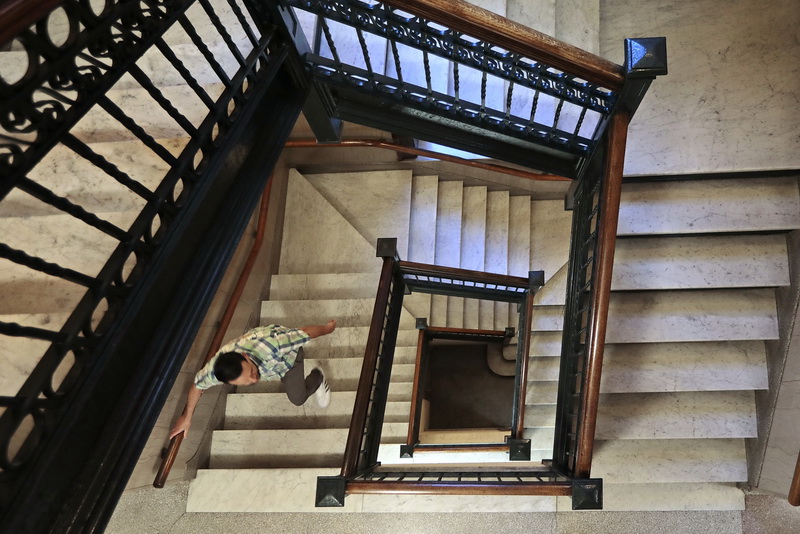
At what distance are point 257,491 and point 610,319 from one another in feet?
9.01

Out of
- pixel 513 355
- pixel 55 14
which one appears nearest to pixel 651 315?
pixel 55 14

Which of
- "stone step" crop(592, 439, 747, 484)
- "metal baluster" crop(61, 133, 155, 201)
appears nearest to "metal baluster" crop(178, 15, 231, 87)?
"metal baluster" crop(61, 133, 155, 201)

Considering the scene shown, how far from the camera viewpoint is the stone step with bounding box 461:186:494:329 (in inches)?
243

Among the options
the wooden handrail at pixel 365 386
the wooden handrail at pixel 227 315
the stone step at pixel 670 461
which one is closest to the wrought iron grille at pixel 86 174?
the wooden handrail at pixel 365 386

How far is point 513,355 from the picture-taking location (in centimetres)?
812

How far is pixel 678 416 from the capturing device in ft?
10.7

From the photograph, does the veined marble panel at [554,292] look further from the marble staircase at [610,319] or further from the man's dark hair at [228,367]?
the man's dark hair at [228,367]

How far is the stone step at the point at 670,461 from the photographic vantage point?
11.4 feet

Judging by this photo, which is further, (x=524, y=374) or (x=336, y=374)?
(x=524, y=374)

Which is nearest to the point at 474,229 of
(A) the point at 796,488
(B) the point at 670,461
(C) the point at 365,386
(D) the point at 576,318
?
(D) the point at 576,318

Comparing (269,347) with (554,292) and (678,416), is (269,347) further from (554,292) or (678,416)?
(554,292)

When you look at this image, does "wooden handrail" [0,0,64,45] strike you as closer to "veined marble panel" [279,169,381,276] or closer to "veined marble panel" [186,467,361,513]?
"veined marble panel" [186,467,361,513]

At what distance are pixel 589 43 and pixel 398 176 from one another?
3132 millimetres

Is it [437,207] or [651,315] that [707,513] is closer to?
[651,315]
